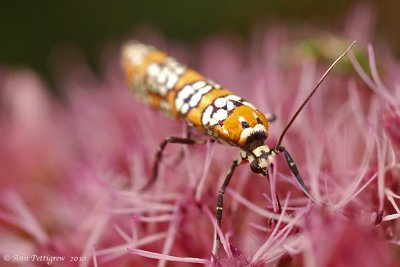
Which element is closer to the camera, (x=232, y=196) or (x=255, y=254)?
(x=255, y=254)

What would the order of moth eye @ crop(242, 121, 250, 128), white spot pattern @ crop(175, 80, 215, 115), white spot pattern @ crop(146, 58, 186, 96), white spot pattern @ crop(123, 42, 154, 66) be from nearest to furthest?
moth eye @ crop(242, 121, 250, 128) < white spot pattern @ crop(175, 80, 215, 115) < white spot pattern @ crop(146, 58, 186, 96) < white spot pattern @ crop(123, 42, 154, 66)

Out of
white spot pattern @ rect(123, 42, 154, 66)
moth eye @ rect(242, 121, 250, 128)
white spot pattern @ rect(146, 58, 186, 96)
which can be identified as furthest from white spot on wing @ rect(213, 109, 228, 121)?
white spot pattern @ rect(123, 42, 154, 66)

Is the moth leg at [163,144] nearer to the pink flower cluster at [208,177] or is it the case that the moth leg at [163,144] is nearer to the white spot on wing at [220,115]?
the pink flower cluster at [208,177]

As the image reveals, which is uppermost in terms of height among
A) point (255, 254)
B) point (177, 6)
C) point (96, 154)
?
point (177, 6)

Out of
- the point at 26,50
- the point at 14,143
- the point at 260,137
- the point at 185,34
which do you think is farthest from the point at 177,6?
the point at 260,137

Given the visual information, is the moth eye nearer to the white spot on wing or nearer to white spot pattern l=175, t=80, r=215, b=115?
the white spot on wing

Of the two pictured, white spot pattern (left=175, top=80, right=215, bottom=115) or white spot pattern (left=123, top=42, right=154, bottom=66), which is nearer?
white spot pattern (left=175, top=80, right=215, bottom=115)

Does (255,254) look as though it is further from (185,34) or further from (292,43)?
(185,34)

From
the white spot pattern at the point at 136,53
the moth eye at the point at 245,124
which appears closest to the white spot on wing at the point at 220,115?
the moth eye at the point at 245,124
